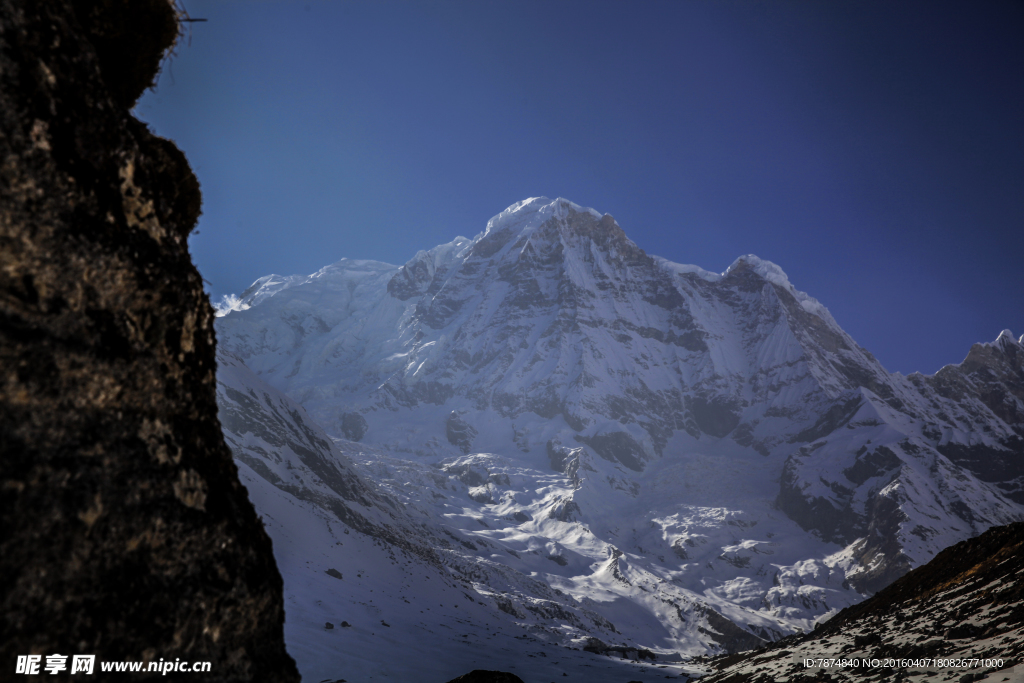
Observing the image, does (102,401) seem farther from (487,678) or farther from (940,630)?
(940,630)

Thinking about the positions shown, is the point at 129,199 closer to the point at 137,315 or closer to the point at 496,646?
the point at 137,315

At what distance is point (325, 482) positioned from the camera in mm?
60781

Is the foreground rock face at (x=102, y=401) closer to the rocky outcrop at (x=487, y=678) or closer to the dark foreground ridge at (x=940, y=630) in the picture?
the rocky outcrop at (x=487, y=678)

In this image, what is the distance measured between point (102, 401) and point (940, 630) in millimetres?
26666

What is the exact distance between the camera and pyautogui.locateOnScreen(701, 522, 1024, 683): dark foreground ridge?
652 inches

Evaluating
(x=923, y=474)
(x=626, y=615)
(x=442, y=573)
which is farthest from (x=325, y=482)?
(x=923, y=474)

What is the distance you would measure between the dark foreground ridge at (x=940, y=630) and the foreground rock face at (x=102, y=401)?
18554 mm

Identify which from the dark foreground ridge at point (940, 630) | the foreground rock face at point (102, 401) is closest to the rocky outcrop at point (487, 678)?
the dark foreground ridge at point (940, 630)

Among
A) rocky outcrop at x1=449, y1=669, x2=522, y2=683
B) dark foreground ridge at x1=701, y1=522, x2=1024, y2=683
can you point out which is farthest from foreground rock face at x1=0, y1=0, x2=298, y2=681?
dark foreground ridge at x1=701, y1=522, x2=1024, y2=683

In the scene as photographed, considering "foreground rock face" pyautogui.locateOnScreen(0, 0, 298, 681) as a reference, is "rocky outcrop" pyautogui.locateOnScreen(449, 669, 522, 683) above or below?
below

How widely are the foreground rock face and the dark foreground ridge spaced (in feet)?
60.9

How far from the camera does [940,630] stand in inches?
782

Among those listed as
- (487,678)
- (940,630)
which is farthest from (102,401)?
(940,630)

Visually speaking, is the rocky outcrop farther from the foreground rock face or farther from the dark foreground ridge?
the foreground rock face
